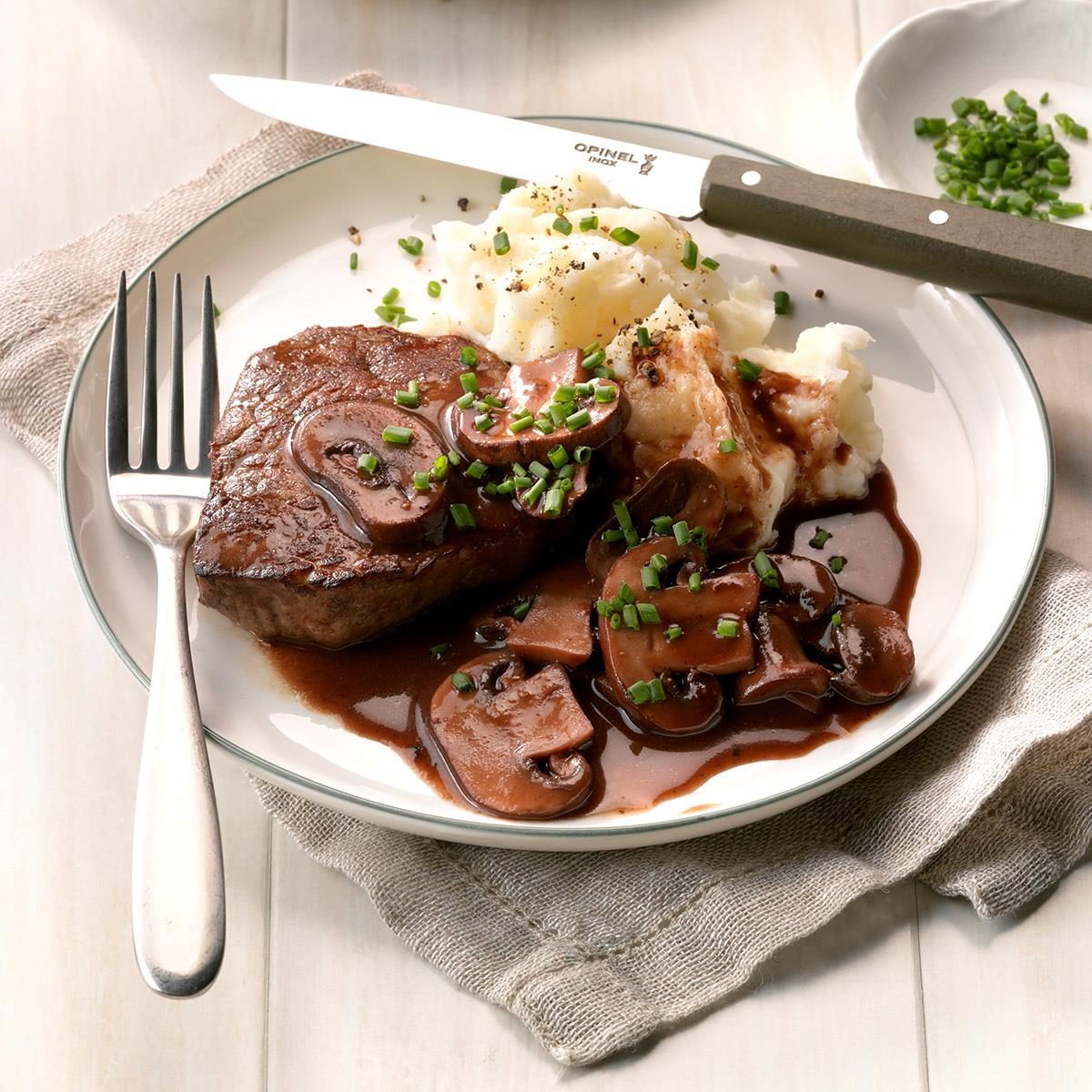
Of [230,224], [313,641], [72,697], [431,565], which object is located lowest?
[72,697]

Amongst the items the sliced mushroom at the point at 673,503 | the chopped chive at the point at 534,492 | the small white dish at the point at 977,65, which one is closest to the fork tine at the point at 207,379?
the chopped chive at the point at 534,492

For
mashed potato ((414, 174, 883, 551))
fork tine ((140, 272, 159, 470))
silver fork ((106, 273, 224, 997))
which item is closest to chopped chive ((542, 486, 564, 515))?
mashed potato ((414, 174, 883, 551))

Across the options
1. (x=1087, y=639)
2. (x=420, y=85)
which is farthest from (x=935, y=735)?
(x=420, y=85)

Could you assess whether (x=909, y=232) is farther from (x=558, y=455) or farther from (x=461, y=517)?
(x=461, y=517)

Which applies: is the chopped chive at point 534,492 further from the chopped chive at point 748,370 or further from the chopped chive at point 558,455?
the chopped chive at point 748,370

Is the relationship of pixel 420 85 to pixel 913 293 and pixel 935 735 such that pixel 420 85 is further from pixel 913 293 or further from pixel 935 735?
pixel 935 735

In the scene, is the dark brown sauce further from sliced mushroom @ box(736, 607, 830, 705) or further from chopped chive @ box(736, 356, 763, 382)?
chopped chive @ box(736, 356, 763, 382)
